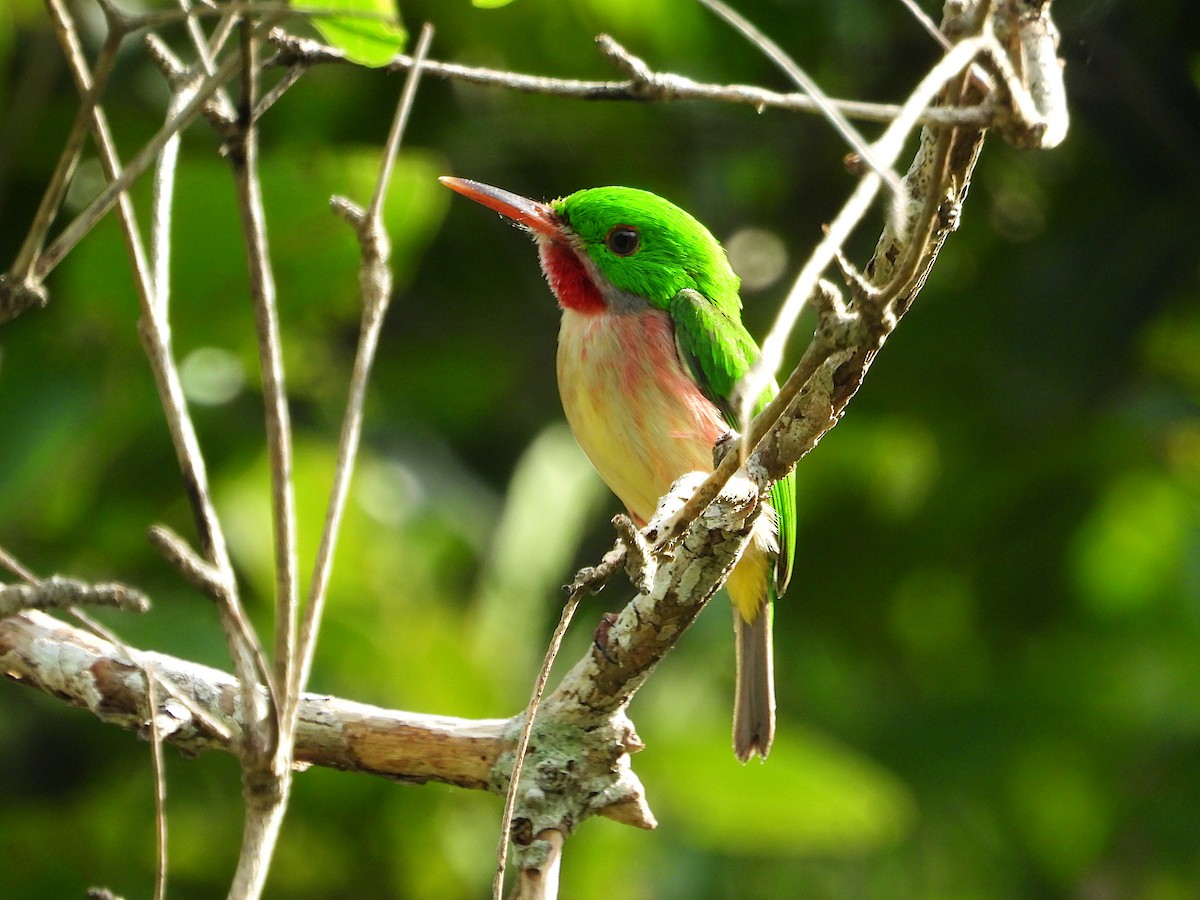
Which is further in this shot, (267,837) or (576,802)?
(576,802)

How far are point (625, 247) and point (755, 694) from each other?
1.18 metres

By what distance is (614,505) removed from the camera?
5.38 m

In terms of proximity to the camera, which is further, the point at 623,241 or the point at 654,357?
the point at 623,241

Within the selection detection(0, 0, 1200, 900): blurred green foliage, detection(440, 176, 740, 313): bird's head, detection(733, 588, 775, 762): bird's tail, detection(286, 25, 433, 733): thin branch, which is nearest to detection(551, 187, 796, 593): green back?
detection(440, 176, 740, 313): bird's head

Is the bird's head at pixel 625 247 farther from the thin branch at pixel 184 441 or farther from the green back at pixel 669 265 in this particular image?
the thin branch at pixel 184 441

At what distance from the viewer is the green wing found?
338 centimetres

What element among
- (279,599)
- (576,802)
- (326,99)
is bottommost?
(279,599)

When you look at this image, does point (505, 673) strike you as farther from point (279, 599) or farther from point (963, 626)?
point (279, 599)

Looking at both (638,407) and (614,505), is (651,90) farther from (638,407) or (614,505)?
(614,505)

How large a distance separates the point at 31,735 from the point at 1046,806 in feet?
12.6

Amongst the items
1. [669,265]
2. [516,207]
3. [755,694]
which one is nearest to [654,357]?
[669,265]

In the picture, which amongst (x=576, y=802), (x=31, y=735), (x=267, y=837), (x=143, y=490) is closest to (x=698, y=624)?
(x=143, y=490)

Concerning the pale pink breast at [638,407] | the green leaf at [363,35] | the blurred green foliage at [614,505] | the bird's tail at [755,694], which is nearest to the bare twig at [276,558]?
the green leaf at [363,35]

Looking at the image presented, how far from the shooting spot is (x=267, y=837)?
144 centimetres
